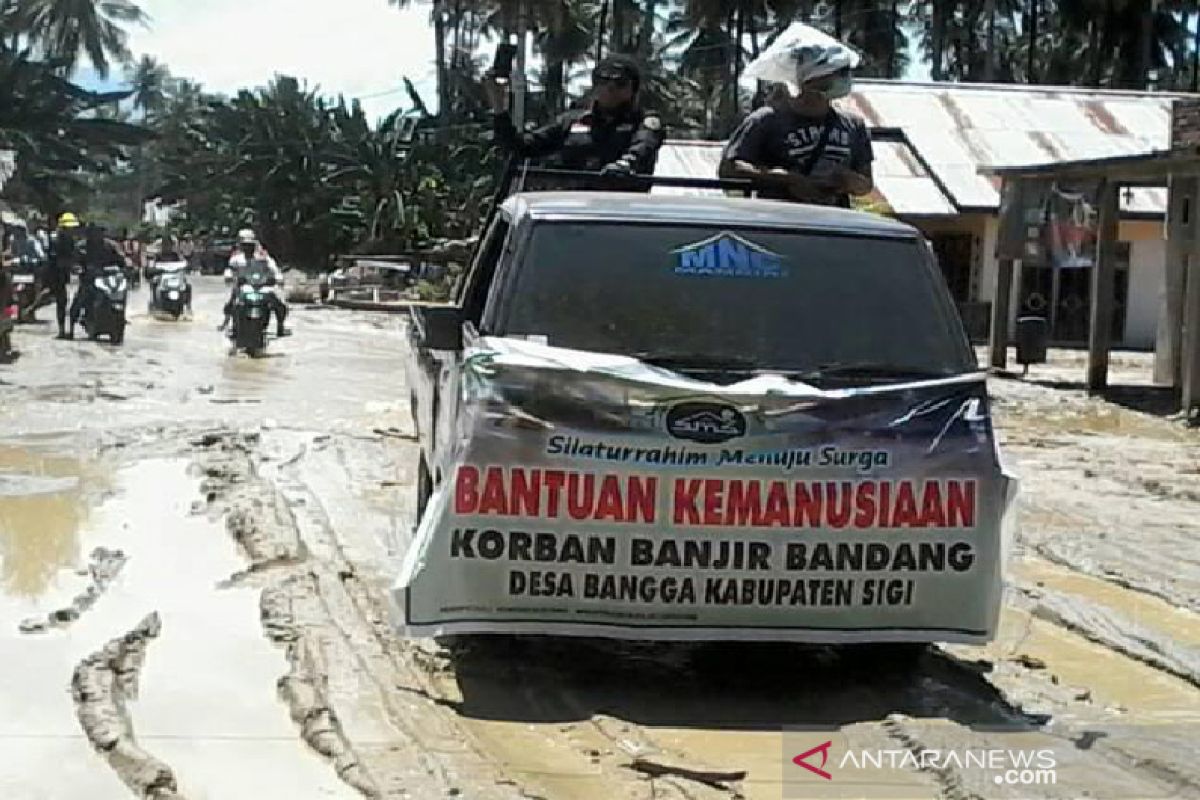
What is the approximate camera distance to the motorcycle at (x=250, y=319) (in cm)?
2177

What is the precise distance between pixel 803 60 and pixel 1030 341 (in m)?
17.7

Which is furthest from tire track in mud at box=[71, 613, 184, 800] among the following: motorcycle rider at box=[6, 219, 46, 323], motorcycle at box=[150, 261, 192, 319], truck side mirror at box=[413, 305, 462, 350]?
motorcycle at box=[150, 261, 192, 319]

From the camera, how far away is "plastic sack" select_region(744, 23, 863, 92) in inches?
346

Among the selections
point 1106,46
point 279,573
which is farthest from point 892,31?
point 279,573

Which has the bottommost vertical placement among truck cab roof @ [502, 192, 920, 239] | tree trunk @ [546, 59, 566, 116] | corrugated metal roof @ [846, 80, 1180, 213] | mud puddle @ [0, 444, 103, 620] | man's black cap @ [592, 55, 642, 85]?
mud puddle @ [0, 444, 103, 620]

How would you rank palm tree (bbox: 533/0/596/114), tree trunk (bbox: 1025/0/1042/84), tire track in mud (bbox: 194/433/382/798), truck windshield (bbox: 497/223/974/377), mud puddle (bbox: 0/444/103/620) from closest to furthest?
1. tire track in mud (bbox: 194/433/382/798)
2. truck windshield (bbox: 497/223/974/377)
3. mud puddle (bbox: 0/444/103/620)
4. palm tree (bbox: 533/0/596/114)
5. tree trunk (bbox: 1025/0/1042/84)

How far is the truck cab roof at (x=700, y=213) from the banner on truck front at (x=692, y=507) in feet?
2.77

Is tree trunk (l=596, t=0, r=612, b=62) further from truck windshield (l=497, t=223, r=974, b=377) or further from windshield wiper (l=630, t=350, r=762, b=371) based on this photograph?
windshield wiper (l=630, t=350, r=762, b=371)

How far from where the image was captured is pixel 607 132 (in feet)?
31.3

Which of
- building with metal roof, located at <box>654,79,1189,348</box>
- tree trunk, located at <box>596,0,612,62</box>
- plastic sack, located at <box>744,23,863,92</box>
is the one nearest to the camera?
plastic sack, located at <box>744,23,863,92</box>

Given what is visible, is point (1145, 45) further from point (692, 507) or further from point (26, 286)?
point (692, 507)

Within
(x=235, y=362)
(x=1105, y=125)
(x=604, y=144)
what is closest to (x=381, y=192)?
(x=1105, y=125)

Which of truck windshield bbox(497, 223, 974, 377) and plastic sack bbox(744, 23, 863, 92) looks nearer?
truck windshield bbox(497, 223, 974, 377)

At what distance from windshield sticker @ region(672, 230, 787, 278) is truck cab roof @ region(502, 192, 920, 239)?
94 millimetres
